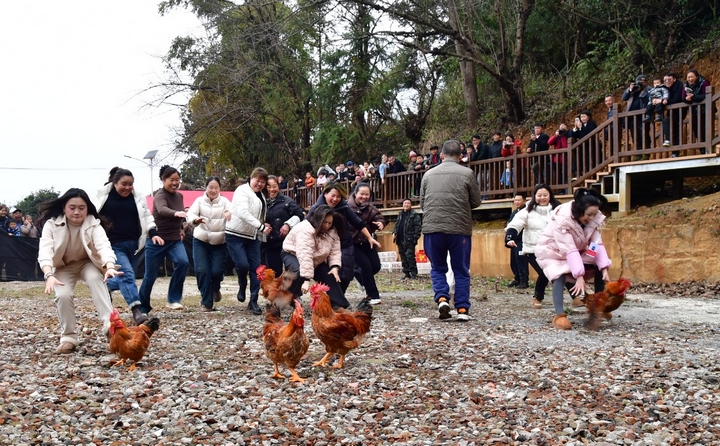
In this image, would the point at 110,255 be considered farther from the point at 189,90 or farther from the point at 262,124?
the point at 262,124

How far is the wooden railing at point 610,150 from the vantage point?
12328mm

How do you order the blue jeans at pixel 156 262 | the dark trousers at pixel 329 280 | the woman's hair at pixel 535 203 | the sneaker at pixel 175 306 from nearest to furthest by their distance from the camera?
the dark trousers at pixel 329 280 < the blue jeans at pixel 156 262 < the sneaker at pixel 175 306 < the woman's hair at pixel 535 203

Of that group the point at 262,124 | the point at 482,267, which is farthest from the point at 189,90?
the point at 482,267

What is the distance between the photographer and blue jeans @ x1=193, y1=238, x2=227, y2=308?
907 centimetres

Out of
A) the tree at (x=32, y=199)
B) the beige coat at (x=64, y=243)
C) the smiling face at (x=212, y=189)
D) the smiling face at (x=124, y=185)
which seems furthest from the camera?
the tree at (x=32, y=199)

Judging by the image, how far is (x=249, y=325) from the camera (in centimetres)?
789

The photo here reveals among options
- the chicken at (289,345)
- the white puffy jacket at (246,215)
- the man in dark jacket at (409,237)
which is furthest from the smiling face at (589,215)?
the man in dark jacket at (409,237)

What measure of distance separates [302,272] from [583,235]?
125 inches

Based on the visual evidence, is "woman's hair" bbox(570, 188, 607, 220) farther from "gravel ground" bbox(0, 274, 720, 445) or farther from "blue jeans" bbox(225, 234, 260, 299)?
"blue jeans" bbox(225, 234, 260, 299)

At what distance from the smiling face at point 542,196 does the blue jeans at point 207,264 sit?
15.2 feet

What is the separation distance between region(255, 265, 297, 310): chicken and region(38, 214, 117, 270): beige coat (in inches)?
92.6

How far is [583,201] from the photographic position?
7230 millimetres

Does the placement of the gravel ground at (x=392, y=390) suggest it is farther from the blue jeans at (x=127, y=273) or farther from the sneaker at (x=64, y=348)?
the blue jeans at (x=127, y=273)

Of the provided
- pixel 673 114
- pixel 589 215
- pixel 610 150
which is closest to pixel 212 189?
pixel 589 215
